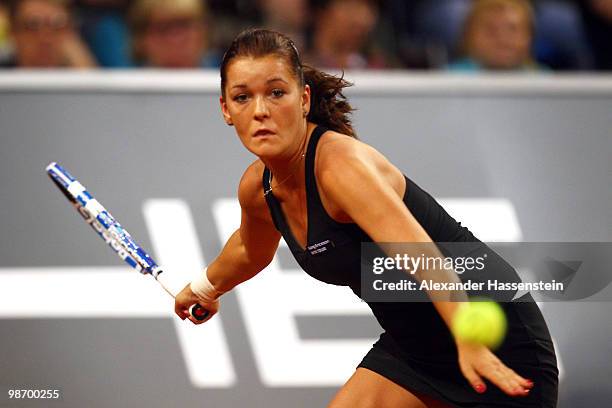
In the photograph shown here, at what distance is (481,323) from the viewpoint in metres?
2.76

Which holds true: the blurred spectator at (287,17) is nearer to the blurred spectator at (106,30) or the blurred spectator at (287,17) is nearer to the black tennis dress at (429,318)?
the blurred spectator at (106,30)

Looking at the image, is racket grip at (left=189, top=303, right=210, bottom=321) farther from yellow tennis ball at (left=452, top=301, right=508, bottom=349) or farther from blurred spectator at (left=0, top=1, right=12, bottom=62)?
blurred spectator at (left=0, top=1, right=12, bottom=62)

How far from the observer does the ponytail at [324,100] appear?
324 cm

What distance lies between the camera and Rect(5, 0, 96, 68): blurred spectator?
5398 mm

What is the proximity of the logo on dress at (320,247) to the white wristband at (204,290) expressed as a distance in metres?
0.67

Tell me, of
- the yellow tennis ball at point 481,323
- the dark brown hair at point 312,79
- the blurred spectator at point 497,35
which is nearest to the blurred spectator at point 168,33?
the blurred spectator at point 497,35

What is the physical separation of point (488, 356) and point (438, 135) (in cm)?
215

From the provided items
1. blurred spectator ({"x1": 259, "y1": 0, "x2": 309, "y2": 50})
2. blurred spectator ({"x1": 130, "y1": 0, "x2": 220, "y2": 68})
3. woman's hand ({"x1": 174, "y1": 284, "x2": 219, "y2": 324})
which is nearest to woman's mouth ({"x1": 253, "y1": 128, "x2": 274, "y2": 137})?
woman's hand ({"x1": 174, "y1": 284, "x2": 219, "y2": 324})

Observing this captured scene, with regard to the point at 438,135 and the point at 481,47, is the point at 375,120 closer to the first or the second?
the point at 438,135

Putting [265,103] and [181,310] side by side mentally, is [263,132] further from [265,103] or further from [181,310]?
[181,310]

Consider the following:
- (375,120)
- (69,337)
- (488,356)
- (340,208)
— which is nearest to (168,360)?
(69,337)

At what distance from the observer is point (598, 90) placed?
473cm

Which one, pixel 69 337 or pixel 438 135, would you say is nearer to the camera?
pixel 69 337

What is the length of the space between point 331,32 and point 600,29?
179 cm
